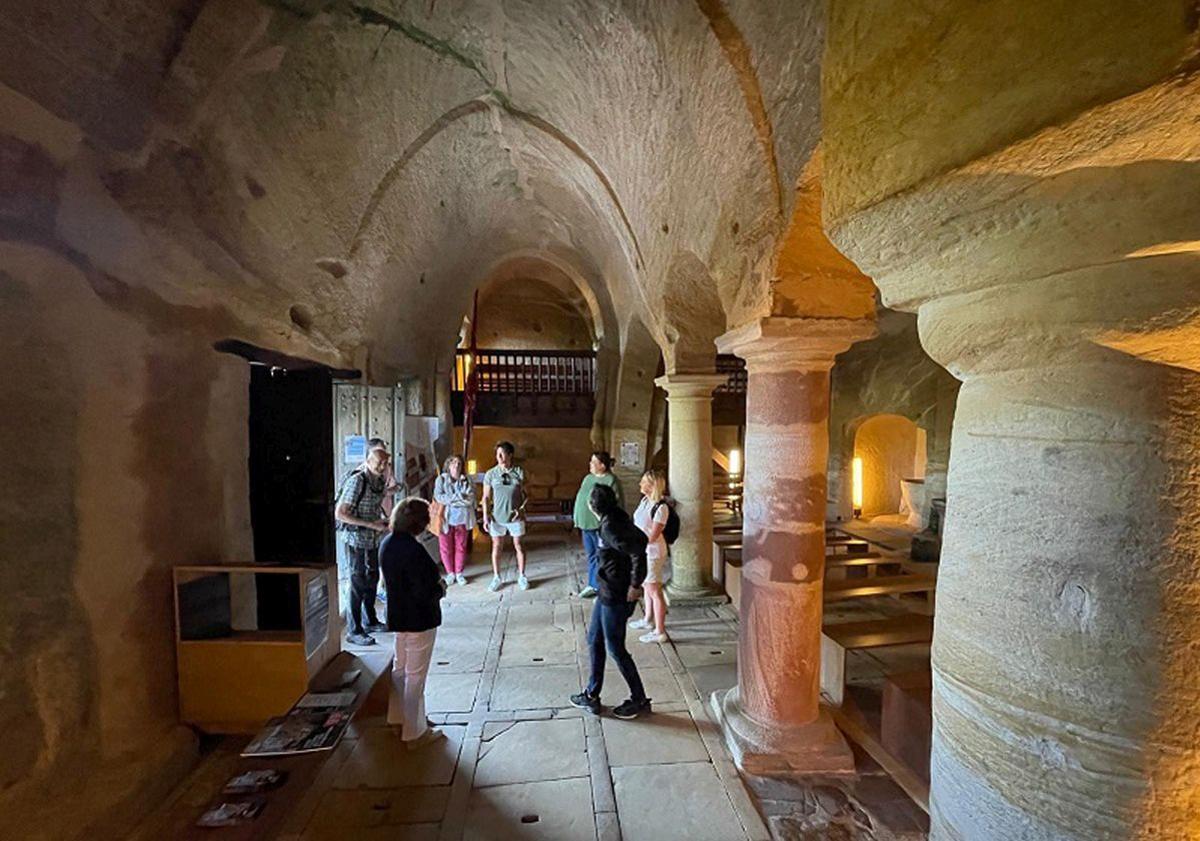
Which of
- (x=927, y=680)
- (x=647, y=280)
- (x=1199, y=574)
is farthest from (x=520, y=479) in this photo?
(x=1199, y=574)

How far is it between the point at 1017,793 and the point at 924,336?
1.10 metres

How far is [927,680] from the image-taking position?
3525 mm

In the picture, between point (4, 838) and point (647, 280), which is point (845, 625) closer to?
point (647, 280)

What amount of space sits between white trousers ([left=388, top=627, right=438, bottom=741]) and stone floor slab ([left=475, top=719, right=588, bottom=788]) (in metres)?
0.49

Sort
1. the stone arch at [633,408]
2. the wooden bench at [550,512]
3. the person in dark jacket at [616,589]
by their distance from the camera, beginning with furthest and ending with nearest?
the wooden bench at [550,512], the stone arch at [633,408], the person in dark jacket at [616,589]

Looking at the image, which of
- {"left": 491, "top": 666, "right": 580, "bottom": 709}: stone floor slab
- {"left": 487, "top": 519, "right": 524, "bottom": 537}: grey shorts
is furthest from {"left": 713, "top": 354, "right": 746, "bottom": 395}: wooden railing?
{"left": 491, "top": 666, "right": 580, "bottom": 709}: stone floor slab

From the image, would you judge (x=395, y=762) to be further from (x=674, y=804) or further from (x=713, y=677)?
(x=713, y=677)

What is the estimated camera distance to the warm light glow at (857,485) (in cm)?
1241

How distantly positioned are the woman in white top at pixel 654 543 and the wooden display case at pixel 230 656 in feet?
9.10

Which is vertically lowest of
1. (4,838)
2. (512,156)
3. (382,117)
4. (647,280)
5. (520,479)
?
(4,838)

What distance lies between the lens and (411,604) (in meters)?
3.39

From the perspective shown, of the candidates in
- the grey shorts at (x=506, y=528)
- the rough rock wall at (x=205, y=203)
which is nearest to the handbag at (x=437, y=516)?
the grey shorts at (x=506, y=528)

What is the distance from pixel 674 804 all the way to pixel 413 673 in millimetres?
1846

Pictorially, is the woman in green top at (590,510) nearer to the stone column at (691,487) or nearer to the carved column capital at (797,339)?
the stone column at (691,487)
